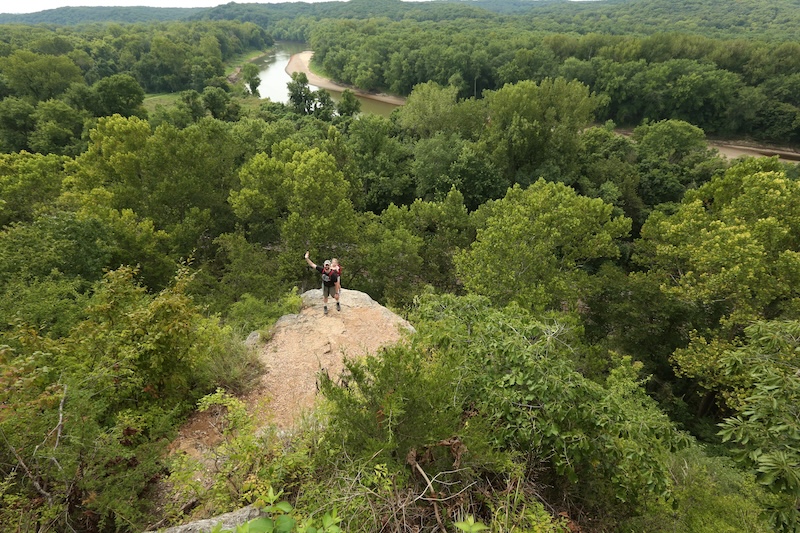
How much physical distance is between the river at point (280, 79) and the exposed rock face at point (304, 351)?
54.8 metres

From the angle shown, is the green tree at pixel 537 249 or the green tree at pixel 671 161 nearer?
the green tree at pixel 537 249

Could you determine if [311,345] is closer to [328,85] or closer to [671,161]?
[671,161]

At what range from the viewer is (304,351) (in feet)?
34.5

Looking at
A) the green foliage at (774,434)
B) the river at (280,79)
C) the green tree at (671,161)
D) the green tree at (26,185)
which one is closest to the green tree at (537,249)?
the green foliage at (774,434)

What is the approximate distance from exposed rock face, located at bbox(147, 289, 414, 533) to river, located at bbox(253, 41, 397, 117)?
54.8 metres

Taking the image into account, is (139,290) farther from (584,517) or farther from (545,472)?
(584,517)

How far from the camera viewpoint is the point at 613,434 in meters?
5.52

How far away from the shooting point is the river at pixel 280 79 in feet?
223

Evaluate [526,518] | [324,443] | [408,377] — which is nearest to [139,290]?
[324,443]

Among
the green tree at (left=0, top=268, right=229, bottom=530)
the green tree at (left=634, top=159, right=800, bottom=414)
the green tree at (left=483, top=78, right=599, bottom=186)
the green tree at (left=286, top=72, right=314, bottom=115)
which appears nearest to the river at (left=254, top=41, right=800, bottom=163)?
the green tree at (left=286, top=72, right=314, bottom=115)

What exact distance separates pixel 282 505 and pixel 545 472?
4621mm

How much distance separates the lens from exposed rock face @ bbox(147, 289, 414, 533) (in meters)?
7.68

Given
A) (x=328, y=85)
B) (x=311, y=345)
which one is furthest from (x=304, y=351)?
(x=328, y=85)

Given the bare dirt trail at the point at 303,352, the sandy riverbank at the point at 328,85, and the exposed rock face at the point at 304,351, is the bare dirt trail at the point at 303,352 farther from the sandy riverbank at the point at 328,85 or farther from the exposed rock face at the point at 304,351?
the sandy riverbank at the point at 328,85
